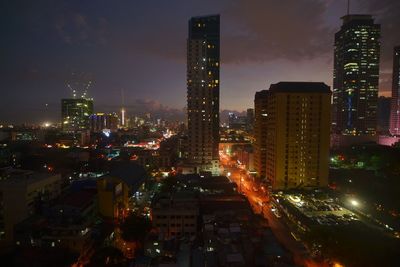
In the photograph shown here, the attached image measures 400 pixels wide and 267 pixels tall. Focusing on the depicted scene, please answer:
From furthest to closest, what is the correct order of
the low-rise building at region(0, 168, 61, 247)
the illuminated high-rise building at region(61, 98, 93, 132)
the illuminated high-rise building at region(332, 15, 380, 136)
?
the illuminated high-rise building at region(61, 98, 93, 132), the illuminated high-rise building at region(332, 15, 380, 136), the low-rise building at region(0, 168, 61, 247)

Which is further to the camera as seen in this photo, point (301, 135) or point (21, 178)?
point (301, 135)

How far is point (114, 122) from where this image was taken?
98.6 m

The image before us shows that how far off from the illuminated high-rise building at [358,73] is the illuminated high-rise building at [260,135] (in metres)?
32.8

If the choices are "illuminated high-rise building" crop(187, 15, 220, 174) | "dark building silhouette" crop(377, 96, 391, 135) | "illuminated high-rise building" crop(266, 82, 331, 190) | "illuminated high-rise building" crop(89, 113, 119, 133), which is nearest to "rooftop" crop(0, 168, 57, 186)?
"illuminated high-rise building" crop(187, 15, 220, 174)

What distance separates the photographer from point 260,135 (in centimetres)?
3228

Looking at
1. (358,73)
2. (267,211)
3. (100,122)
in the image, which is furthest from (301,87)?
(100,122)

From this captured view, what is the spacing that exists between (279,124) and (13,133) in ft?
207

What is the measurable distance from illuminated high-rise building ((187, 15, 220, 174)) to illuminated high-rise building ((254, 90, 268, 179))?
5.01 metres

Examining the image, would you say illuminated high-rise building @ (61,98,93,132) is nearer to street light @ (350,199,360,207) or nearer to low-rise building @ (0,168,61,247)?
low-rise building @ (0,168,61,247)

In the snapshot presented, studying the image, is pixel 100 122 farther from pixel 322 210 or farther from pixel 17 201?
pixel 322 210

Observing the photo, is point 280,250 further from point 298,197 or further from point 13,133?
point 13,133

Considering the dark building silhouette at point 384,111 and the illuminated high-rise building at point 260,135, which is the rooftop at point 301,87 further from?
the dark building silhouette at point 384,111

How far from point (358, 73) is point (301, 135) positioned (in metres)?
42.6

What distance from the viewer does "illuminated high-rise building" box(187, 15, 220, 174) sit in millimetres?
34219
